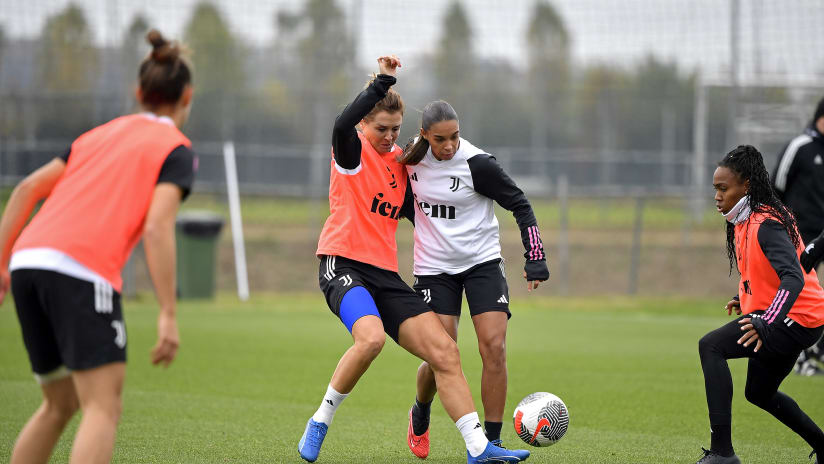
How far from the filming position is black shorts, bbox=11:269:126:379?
3.66 meters

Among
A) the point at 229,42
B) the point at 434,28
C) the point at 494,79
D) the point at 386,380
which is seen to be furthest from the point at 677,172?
the point at 386,380

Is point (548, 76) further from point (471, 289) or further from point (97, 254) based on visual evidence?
point (97, 254)

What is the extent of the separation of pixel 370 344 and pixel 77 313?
1.99m

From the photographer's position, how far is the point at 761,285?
5.32m

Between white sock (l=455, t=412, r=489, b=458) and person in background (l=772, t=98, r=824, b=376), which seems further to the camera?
person in background (l=772, t=98, r=824, b=376)

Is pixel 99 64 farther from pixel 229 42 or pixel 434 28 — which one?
pixel 434 28

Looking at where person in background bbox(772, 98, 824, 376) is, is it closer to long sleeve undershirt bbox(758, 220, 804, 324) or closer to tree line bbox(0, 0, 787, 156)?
long sleeve undershirt bbox(758, 220, 804, 324)

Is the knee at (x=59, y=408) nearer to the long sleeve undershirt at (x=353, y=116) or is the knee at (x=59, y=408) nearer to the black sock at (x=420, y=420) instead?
the long sleeve undershirt at (x=353, y=116)

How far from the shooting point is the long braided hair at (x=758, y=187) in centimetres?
532

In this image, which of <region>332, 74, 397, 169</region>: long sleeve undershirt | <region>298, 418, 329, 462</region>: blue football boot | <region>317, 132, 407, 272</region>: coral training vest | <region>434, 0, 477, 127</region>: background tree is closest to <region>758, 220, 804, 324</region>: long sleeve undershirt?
<region>317, 132, 407, 272</region>: coral training vest

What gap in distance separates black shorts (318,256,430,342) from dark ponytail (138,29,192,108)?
1.89 meters

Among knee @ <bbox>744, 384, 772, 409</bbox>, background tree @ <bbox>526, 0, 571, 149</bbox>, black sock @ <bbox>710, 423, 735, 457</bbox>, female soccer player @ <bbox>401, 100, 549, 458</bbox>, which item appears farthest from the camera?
background tree @ <bbox>526, 0, 571, 149</bbox>

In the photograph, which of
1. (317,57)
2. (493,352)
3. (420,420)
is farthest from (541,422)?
(317,57)

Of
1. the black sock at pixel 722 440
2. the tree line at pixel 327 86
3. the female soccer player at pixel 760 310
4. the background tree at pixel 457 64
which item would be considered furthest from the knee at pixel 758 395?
the background tree at pixel 457 64
